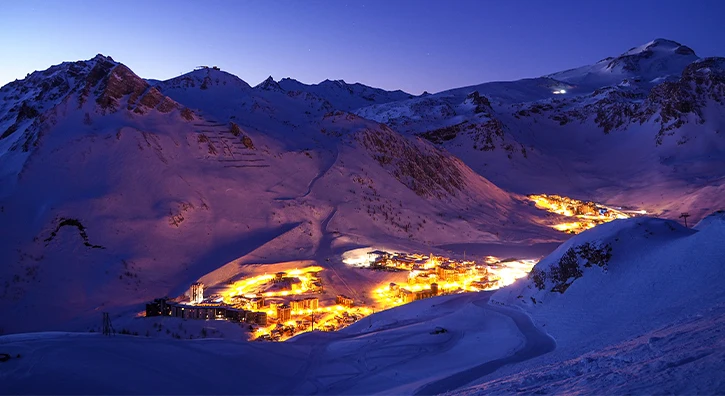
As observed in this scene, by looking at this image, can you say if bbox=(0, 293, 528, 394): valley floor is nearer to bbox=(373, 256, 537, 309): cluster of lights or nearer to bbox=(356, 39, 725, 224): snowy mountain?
bbox=(373, 256, 537, 309): cluster of lights

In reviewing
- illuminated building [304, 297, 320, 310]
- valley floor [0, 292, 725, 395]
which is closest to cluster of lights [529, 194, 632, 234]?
illuminated building [304, 297, 320, 310]

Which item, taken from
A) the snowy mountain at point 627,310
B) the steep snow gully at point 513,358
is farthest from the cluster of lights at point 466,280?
the steep snow gully at point 513,358

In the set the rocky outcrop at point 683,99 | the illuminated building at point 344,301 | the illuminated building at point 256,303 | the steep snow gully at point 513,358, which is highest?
the rocky outcrop at point 683,99

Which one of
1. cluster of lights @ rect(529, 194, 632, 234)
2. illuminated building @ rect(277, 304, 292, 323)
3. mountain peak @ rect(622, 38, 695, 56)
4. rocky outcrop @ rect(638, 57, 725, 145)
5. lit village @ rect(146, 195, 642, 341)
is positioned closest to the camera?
lit village @ rect(146, 195, 642, 341)

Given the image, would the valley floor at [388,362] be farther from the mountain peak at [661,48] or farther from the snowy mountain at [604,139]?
the mountain peak at [661,48]

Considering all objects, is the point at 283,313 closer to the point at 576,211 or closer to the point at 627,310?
the point at 627,310

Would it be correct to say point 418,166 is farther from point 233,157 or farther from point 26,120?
point 26,120

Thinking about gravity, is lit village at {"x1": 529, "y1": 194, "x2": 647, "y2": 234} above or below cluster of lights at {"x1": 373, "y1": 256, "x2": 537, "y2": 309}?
above

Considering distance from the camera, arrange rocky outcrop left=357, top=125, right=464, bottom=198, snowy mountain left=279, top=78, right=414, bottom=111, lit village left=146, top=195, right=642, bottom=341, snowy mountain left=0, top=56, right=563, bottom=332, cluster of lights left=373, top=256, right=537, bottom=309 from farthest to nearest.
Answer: snowy mountain left=279, top=78, right=414, bottom=111, rocky outcrop left=357, top=125, right=464, bottom=198, cluster of lights left=373, top=256, right=537, bottom=309, snowy mountain left=0, top=56, right=563, bottom=332, lit village left=146, top=195, right=642, bottom=341
